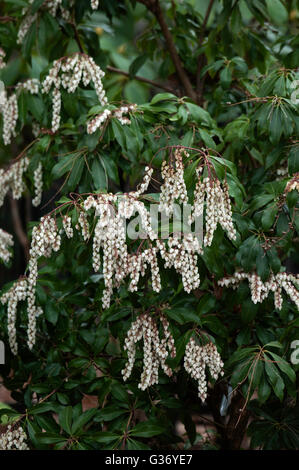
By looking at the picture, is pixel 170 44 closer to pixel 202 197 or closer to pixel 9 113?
pixel 9 113

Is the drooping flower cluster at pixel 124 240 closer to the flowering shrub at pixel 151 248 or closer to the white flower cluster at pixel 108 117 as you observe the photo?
the flowering shrub at pixel 151 248

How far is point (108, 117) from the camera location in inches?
83.9

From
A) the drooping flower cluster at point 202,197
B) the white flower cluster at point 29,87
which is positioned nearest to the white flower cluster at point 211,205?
the drooping flower cluster at point 202,197

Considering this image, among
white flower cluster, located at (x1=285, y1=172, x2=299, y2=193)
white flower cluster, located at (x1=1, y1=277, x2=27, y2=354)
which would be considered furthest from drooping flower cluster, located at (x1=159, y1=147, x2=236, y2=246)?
white flower cluster, located at (x1=1, y1=277, x2=27, y2=354)

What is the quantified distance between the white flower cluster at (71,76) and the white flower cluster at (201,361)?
993 millimetres

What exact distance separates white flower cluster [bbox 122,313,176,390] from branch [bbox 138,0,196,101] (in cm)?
138

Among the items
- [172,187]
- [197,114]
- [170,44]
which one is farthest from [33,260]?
[170,44]

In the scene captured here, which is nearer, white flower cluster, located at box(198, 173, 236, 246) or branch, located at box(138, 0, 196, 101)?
white flower cluster, located at box(198, 173, 236, 246)

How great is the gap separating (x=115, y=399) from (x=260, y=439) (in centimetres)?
66

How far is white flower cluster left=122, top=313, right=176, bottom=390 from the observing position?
6.47ft

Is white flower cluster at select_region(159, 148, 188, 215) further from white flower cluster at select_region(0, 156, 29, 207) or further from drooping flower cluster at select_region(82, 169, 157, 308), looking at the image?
white flower cluster at select_region(0, 156, 29, 207)

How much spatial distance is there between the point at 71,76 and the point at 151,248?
34.3 inches

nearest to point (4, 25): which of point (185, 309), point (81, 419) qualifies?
point (185, 309)
